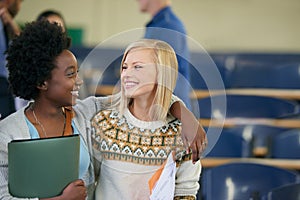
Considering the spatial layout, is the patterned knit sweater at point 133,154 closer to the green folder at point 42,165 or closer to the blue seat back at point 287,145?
the green folder at point 42,165

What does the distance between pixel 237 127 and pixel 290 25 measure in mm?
2915

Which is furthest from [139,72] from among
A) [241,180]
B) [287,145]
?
[287,145]

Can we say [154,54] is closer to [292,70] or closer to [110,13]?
[292,70]

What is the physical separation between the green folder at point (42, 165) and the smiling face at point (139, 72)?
0.19 m

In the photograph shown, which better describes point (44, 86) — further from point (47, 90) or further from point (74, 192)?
point (74, 192)

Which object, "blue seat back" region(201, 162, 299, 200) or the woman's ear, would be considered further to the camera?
"blue seat back" region(201, 162, 299, 200)

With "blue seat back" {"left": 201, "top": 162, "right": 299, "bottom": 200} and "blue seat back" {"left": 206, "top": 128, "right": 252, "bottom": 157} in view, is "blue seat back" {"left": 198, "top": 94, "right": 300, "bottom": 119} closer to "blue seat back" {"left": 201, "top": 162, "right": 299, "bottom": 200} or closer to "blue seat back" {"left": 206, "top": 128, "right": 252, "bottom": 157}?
"blue seat back" {"left": 206, "top": 128, "right": 252, "bottom": 157}

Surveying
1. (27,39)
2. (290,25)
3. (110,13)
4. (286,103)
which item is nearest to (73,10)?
(110,13)

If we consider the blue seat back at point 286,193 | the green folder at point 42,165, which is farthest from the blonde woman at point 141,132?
the blue seat back at point 286,193

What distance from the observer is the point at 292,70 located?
5504mm

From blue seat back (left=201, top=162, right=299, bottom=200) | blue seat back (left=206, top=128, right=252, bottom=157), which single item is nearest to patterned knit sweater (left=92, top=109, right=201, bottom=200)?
blue seat back (left=201, top=162, right=299, bottom=200)

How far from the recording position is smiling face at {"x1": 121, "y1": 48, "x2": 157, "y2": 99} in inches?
65.4

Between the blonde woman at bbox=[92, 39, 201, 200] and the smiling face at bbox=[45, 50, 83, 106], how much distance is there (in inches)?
3.7

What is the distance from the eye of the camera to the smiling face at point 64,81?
67.6 inches
